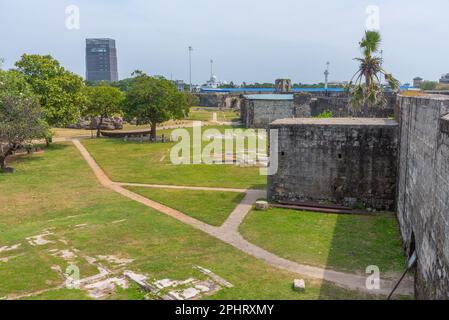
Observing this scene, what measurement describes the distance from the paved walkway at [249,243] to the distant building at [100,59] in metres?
154

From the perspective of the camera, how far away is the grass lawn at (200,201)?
18328 mm

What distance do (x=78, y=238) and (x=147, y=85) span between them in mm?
29037

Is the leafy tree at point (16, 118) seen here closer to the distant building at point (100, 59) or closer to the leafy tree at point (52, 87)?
the leafy tree at point (52, 87)

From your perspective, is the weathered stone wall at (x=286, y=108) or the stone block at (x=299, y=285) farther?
the weathered stone wall at (x=286, y=108)

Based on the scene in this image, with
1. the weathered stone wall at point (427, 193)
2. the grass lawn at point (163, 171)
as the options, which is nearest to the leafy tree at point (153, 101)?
the grass lawn at point (163, 171)

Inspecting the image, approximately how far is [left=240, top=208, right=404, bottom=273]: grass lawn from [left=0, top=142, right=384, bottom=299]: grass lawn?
1.48m

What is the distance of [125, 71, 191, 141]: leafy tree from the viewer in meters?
41.4

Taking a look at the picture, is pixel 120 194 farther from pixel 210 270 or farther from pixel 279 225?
pixel 210 270

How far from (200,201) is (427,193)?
1180cm

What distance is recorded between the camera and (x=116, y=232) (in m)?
16.2

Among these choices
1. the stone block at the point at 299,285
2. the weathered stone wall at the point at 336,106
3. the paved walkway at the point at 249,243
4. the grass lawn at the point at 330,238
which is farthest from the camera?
the weathered stone wall at the point at 336,106

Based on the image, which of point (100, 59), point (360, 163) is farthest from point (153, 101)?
point (100, 59)

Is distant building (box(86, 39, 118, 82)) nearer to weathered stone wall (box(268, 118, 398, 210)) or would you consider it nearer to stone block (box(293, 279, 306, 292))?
weathered stone wall (box(268, 118, 398, 210))
